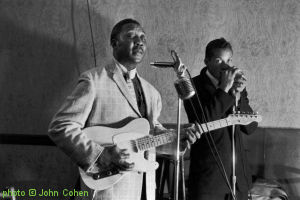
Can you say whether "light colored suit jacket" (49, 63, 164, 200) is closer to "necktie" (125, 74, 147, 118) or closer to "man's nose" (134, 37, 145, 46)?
"necktie" (125, 74, 147, 118)

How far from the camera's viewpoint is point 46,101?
10.5ft

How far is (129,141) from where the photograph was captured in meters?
2.03

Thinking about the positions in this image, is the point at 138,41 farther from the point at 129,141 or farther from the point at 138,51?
the point at 129,141

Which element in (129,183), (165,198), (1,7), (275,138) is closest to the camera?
(129,183)

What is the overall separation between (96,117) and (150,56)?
51.3 inches

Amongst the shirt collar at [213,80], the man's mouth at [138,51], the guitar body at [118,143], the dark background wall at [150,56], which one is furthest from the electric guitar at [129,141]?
the dark background wall at [150,56]

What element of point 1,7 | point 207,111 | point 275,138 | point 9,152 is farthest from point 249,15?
point 9,152

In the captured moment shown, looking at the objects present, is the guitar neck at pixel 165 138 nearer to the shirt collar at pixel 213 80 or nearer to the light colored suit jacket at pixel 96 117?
the light colored suit jacket at pixel 96 117

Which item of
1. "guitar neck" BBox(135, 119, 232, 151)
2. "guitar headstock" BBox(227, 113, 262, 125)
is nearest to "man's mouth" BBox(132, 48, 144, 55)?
"guitar neck" BBox(135, 119, 232, 151)

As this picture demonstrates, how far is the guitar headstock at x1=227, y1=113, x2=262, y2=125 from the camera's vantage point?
86.3 inches

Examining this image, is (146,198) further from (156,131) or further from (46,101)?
(46,101)

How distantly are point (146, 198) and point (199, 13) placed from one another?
186 cm

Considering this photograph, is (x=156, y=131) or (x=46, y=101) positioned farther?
(x=46, y=101)

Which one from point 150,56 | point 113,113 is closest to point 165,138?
point 113,113
